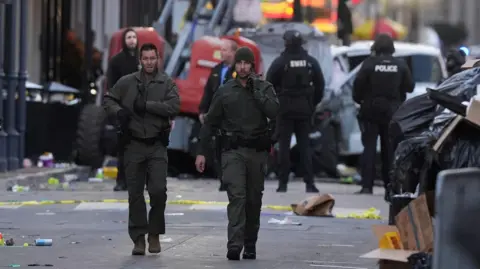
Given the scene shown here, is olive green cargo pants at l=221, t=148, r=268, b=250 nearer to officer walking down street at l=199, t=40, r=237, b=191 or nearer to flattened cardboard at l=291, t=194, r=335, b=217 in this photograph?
flattened cardboard at l=291, t=194, r=335, b=217

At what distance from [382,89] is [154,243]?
7686 mm

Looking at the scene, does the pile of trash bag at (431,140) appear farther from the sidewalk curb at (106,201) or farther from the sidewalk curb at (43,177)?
the sidewalk curb at (43,177)

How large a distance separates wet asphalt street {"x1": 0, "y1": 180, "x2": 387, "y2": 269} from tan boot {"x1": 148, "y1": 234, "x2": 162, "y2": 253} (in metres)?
0.12

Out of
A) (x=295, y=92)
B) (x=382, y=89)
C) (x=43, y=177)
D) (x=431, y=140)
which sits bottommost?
(x=43, y=177)

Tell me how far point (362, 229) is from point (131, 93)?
11.6 ft

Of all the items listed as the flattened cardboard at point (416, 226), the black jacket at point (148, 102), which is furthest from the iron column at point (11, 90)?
the flattened cardboard at point (416, 226)

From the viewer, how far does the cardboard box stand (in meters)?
9.76

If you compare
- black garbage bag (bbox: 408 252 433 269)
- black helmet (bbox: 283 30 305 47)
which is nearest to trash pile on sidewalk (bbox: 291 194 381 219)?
black helmet (bbox: 283 30 305 47)

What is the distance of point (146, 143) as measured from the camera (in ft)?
41.4

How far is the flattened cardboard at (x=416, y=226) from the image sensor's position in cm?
982

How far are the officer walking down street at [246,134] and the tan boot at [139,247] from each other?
0.77 meters

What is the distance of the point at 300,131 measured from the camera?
20.1 metres

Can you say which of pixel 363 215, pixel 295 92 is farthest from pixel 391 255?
pixel 295 92

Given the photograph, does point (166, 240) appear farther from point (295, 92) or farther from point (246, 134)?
point (295, 92)
